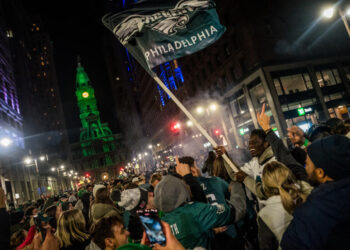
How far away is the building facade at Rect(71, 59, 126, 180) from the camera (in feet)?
359

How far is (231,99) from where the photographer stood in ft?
104

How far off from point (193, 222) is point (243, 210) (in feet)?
2.99

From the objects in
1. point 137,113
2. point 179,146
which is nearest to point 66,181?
point 137,113

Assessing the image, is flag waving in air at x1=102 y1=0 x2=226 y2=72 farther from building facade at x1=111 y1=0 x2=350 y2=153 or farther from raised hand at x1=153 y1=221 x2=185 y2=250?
building facade at x1=111 y1=0 x2=350 y2=153

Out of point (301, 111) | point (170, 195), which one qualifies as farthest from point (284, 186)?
point (301, 111)

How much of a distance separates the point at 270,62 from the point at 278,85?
108 inches

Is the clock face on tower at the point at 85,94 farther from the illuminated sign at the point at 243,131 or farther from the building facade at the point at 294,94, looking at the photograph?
the illuminated sign at the point at 243,131

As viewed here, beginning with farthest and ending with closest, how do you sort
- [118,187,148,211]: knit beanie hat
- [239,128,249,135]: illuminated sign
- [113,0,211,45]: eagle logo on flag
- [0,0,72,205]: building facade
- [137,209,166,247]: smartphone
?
[0,0,72,205]: building facade
[239,128,249,135]: illuminated sign
[113,0,211,45]: eagle logo on flag
[118,187,148,211]: knit beanie hat
[137,209,166,247]: smartphone

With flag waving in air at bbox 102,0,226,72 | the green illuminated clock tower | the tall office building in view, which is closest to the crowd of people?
flag waving in air at bbox 102,0,226,72

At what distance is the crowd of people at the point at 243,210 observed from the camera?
5.47ft

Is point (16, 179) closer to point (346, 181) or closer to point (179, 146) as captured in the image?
point (179, 146)

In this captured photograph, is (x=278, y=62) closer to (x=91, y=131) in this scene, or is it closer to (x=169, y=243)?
(x=169, y=243)

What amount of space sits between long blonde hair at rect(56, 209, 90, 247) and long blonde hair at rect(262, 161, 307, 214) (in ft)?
10.1

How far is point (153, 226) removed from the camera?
70.6 inches
